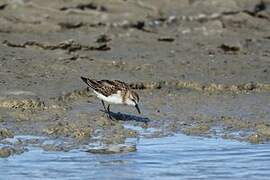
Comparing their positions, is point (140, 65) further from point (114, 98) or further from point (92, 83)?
point (114, 98)

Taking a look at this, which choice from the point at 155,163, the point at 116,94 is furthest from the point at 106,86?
the point at 155,163

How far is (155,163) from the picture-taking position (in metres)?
9.62

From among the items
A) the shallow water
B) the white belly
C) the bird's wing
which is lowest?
the shallow water

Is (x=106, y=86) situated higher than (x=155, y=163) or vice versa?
(x=106, y=86)

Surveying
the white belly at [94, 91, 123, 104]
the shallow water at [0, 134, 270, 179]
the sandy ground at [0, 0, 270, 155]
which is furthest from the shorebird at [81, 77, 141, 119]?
the shallow water at [0, 134, 270, 179]

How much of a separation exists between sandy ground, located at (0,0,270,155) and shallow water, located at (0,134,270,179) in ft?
1.94

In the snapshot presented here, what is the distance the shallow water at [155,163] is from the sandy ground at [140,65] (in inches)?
23.3

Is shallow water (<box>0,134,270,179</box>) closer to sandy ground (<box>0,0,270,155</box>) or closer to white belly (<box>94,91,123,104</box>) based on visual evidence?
sandy ground (<box>0,0,270,155</box>)

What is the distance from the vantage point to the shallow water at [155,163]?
9055 millimetres

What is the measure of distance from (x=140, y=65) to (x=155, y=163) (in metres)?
4.98

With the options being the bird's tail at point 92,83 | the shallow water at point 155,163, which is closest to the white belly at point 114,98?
the bird's tail at point 92,83

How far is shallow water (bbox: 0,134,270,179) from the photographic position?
356 inches

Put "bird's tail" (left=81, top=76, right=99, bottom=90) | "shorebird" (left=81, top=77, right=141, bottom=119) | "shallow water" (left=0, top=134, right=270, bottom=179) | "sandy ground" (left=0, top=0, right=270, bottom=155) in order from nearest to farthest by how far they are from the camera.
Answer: "shallow water" (left=0, top=134, right=270, bottom=179), "sandy ground" (left=0, top=0, right=270, bottom=155), "shorebird" (left=81, top=77, right=141, bottom=119), "bird's tail" (left=81, top=76, right=99, bottom=90)

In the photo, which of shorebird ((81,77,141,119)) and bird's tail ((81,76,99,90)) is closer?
shorebird ((81,77,141,119))
